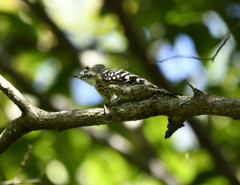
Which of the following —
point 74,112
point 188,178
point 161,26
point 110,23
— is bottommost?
point 188,178

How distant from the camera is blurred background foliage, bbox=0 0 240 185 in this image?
17.8ft

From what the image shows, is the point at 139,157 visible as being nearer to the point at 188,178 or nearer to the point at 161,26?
the point at 188,178

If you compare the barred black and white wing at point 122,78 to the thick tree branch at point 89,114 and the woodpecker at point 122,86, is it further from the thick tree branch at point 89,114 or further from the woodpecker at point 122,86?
the thick tree branch at point 89,114

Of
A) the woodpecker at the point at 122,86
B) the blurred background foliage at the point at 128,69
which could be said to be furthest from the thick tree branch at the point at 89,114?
the blurred background foliage at the point at 128,69

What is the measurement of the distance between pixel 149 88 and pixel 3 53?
458 centimetres

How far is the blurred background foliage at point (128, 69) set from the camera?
5.42 m

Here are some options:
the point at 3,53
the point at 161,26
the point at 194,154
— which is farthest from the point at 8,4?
the point at 194,154

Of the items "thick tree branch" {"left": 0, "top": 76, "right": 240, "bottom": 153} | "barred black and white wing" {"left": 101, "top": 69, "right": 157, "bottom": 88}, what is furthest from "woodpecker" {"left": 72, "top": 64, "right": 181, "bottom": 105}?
"thick tree branch" {"left": 0, "top": 76, "right": 240, "bottom": 153}

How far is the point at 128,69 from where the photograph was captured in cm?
672

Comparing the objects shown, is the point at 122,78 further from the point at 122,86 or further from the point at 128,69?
the point at 128,69

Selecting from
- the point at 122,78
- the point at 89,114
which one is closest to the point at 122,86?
the point at 122,78

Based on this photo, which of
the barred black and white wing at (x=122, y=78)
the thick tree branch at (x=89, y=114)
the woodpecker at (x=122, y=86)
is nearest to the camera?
the thick tree branch at (x=89, y=114)

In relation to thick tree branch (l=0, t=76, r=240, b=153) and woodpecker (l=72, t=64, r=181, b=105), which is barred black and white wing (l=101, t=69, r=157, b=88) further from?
thick tree branch (l=0, t=76, r=240, b=153)

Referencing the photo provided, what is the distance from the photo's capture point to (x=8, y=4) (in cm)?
661
